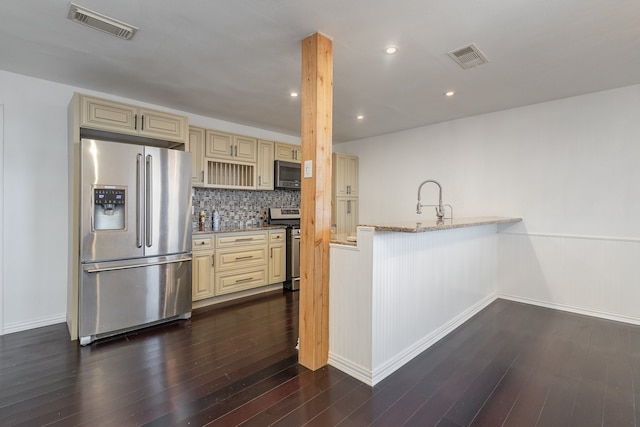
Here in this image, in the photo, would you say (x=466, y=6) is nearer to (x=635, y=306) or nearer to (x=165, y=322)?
(x=635, y=306)

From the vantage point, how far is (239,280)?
3.97 m

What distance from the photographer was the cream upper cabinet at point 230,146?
400cm

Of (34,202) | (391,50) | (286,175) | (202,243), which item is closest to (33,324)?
(34,202)

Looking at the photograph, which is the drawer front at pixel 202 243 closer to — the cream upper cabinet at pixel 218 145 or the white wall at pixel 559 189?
the cream upper cabinet at pixel 218 145

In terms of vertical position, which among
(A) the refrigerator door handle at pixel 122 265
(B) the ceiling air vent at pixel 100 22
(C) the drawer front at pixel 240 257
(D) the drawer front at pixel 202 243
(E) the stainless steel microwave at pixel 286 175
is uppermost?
(B) the ceiling air vent at pixel 100 22

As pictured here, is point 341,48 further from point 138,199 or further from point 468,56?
point 138,199

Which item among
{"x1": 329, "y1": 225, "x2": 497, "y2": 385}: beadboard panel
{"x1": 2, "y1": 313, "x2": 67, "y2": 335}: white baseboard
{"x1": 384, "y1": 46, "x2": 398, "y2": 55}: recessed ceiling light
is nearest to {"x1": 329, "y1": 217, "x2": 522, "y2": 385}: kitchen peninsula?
{"x1": 329, "y1": 225, "x2": 497, "y2": 385}: beadboard panel

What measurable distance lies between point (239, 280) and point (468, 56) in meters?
3.49

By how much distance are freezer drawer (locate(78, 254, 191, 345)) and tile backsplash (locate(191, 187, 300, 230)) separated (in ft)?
3.68

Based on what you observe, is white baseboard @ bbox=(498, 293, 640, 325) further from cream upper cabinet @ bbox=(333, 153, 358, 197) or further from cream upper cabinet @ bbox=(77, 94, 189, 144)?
cream upper cabinet @ bbox=(77, 94, 189, 144)

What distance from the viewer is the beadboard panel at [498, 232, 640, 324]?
3232 millimetres

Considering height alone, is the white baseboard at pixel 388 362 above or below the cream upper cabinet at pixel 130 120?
below

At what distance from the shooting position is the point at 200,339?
9.09 ft

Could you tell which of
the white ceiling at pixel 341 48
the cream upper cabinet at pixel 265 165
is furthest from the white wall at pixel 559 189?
the cream upper cabinet at pixel 265 165
